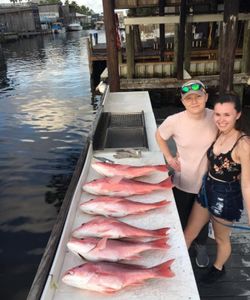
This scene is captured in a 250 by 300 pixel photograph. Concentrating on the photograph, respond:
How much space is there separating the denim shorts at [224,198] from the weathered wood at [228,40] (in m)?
6.49

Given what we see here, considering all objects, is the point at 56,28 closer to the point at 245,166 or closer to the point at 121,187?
the point at 121,187

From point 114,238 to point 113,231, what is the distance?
59mm

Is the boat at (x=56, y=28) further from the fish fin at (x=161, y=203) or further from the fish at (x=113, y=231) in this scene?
the fish at (x=113, y=231)

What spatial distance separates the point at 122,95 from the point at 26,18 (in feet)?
238

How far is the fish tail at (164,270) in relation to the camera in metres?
2.40

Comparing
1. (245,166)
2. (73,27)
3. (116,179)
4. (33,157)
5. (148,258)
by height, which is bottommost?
(33,157)

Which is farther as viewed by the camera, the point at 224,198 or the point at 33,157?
the point at 33,157

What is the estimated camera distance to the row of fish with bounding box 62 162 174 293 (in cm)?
236

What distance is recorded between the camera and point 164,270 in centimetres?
242


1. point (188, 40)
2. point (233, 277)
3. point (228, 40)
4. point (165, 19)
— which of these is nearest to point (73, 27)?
point (165, 19)

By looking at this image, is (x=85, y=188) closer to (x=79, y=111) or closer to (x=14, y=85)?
(x=79, y=111)

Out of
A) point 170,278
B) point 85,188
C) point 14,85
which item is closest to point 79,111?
point 14,85

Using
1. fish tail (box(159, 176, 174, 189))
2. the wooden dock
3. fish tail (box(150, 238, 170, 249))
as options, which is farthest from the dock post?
fish tail (box(150, 238, 170, 249))

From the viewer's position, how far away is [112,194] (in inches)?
137
